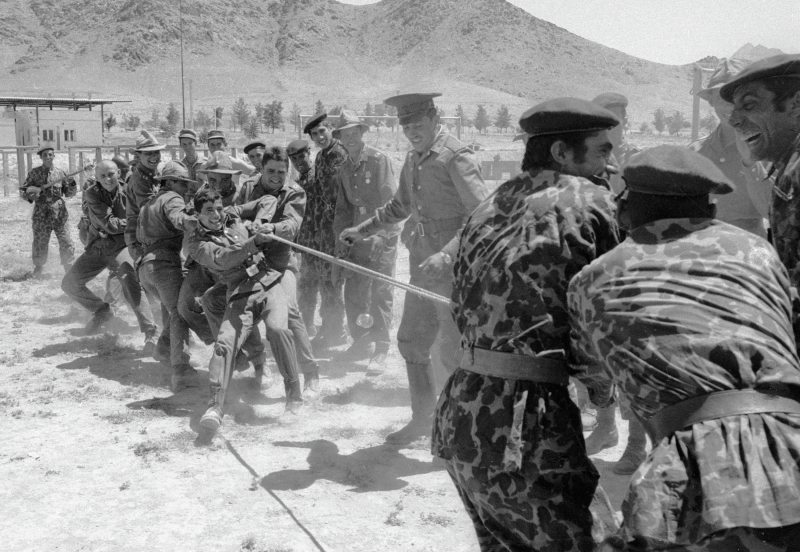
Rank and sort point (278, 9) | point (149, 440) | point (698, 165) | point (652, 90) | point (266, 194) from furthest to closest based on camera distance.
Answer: point (278, 9) → point (652, 90) → point (266, 194) → point (149, 440) → point (698, 165)

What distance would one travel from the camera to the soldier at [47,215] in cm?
1289

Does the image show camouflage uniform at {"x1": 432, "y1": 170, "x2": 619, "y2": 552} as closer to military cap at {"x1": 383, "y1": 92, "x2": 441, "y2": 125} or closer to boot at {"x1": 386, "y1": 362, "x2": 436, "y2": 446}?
boot at {"x1": 386, "y1": 362, "x2": 436, "y2": 446}

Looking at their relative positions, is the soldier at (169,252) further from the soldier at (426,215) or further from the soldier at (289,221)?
the soldier at (426,215)

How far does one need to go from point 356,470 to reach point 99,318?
561 centimetres

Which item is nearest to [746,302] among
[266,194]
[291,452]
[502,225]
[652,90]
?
[502,225]

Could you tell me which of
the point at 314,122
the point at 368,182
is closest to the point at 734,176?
the point at 368,182

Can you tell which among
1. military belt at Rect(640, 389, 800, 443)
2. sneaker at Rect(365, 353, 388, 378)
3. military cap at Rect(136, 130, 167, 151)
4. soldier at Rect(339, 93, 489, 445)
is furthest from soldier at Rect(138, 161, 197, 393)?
military belt at Rect(640, 389, 800, 443)

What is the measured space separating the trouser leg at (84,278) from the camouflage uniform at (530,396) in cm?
777

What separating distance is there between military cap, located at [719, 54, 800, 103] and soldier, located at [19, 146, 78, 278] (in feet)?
38.3

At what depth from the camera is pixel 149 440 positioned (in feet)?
19.5

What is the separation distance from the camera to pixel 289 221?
266 inches

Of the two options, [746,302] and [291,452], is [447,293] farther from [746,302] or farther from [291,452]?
[746,302]

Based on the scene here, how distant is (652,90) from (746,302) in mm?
131006

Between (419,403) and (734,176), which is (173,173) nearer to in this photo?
(419,403)
